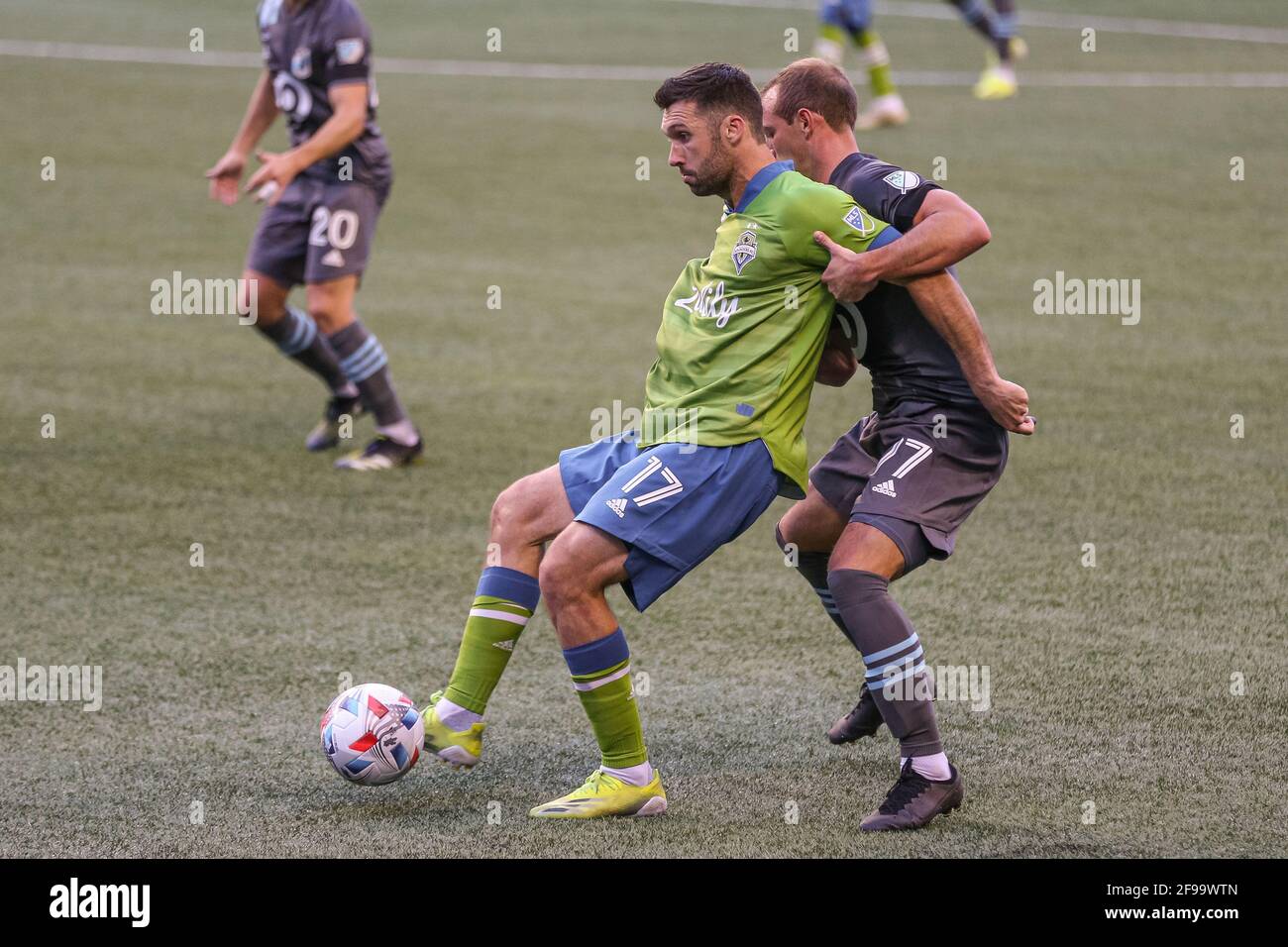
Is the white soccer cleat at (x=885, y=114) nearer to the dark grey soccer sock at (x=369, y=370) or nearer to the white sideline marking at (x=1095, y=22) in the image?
the white sideline marking at (x=1095, y=22)

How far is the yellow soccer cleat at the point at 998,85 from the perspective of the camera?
57.7 ft

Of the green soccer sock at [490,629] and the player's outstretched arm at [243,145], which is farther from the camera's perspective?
the player's outstretched arm at [243,145]

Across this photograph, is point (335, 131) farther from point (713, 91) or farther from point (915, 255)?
point (915, 255)

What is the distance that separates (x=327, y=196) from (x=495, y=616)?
4185 mm

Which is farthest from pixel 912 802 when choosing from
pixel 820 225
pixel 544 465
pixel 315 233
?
pixel 315 233

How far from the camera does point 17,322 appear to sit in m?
11.2

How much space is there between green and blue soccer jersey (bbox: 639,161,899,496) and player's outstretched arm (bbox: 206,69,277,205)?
4432 millimetres

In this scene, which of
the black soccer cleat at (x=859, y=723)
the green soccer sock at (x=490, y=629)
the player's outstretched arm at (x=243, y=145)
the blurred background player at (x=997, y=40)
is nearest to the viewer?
the green soccer sock at (x=490, y=629)

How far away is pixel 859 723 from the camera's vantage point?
16.3 ft

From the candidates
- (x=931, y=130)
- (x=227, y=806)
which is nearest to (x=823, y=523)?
(x=227, y=806)

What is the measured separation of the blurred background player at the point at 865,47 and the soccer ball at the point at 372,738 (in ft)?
39.2

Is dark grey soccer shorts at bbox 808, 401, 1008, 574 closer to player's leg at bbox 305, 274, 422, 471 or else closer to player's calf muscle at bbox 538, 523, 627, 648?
player's calf muscle at bbox 538, 523, 627, 648

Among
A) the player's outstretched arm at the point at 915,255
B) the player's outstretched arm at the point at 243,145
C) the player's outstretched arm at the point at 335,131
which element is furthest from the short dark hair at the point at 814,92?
the player's outstretched arm at the point at 243,145
